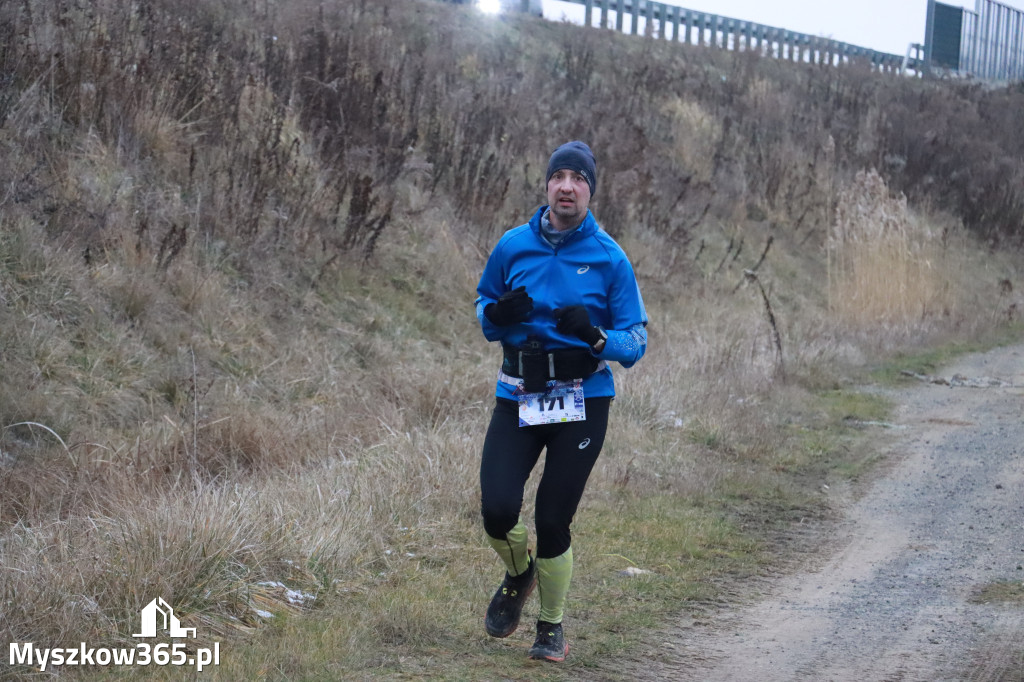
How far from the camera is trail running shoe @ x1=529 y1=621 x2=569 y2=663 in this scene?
4512 millimetres

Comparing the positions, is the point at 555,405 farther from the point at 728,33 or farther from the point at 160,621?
the point at 728,33

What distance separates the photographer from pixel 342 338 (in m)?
9.88

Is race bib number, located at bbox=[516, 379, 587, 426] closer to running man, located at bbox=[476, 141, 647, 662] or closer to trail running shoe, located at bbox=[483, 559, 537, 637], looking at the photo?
running man, located at bbox=[476, 141, 647, 662]

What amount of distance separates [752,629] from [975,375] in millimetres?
9673

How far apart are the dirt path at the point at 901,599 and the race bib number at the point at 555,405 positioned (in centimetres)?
111

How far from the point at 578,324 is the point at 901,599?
8.54ft

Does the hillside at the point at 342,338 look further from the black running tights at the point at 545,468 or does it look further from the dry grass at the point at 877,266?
the black running tights at the point at 545,468

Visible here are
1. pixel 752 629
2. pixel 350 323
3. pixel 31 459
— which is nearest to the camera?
pixel 752 629

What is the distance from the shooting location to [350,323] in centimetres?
1024

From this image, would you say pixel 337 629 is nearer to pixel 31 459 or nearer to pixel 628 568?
pixel 628 568

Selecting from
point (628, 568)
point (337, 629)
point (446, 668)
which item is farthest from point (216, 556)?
point (628, 568)

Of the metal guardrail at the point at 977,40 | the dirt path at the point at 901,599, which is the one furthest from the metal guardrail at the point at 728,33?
the dirt path at the point at 901,599

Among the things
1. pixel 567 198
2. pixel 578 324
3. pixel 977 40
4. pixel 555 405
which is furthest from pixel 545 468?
pixel 977 40

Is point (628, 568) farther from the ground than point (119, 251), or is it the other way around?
point (119, 251)
